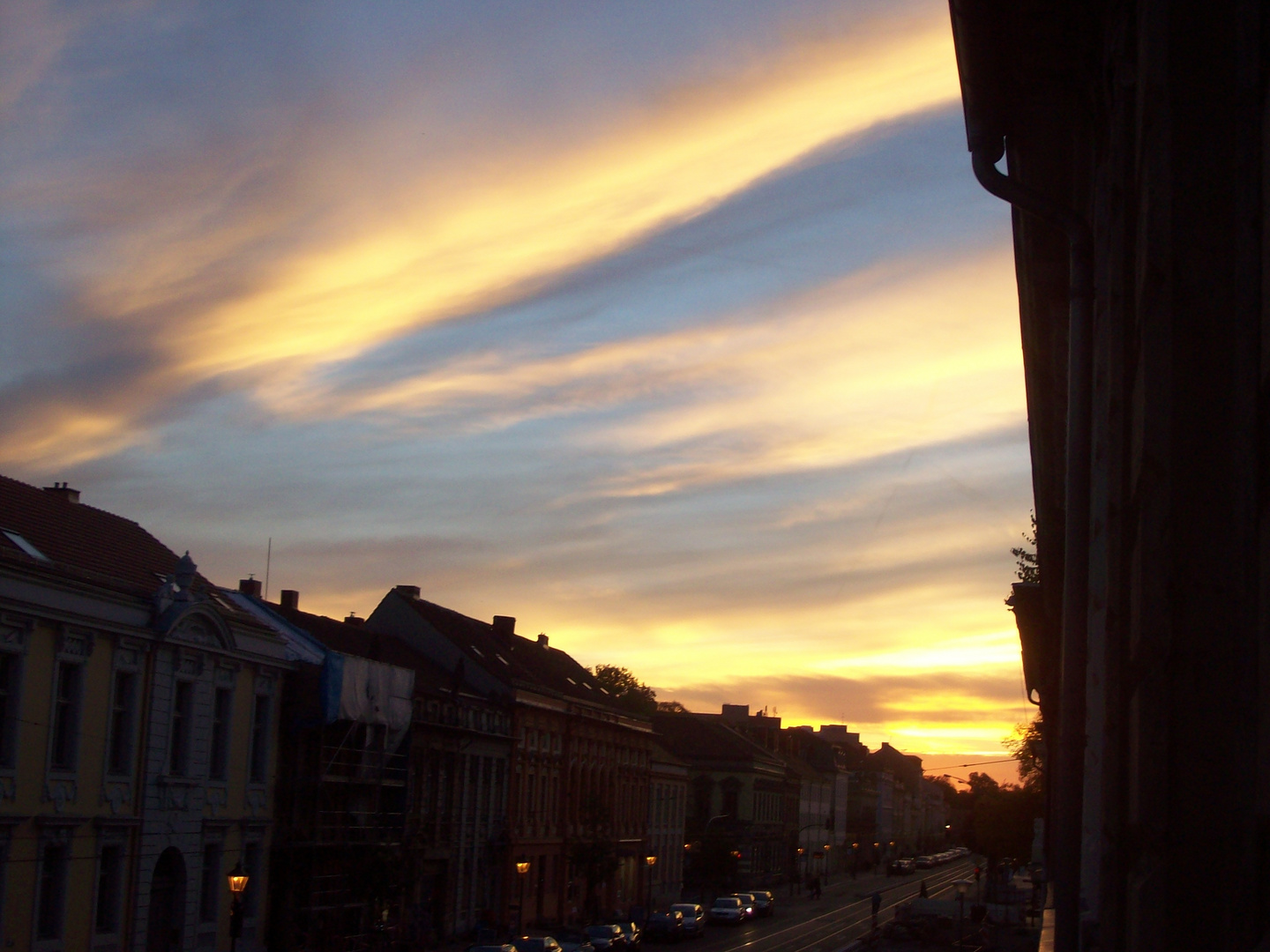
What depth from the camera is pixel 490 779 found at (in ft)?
179

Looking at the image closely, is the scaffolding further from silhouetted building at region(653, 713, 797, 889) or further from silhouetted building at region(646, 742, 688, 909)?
silhouetted building at region(653, 713, 797, 889)

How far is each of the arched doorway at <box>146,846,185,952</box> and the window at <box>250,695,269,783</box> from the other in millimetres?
4240

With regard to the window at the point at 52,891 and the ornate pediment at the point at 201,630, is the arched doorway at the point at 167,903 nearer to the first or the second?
the window at the point at 52,891

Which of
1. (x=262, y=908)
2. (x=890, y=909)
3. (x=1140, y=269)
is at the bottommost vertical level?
(x=890, y=909)

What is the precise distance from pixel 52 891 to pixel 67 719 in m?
3.52

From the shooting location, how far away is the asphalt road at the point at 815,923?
2175 inches

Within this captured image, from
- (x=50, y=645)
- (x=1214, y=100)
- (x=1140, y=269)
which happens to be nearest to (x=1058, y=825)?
(x=1140, y=269)

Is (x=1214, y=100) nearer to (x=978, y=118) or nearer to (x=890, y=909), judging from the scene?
(x=978, y=118)

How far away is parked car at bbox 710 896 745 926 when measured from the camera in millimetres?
67688

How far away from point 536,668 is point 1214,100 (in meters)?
64.9

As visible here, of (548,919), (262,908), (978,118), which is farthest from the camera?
(548,919)

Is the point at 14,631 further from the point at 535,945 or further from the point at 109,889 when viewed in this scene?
the point at 535,945

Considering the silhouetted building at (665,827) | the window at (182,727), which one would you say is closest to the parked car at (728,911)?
the silhouetted building at (665,827)

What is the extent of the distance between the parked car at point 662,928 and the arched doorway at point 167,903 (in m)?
→ 26.4
